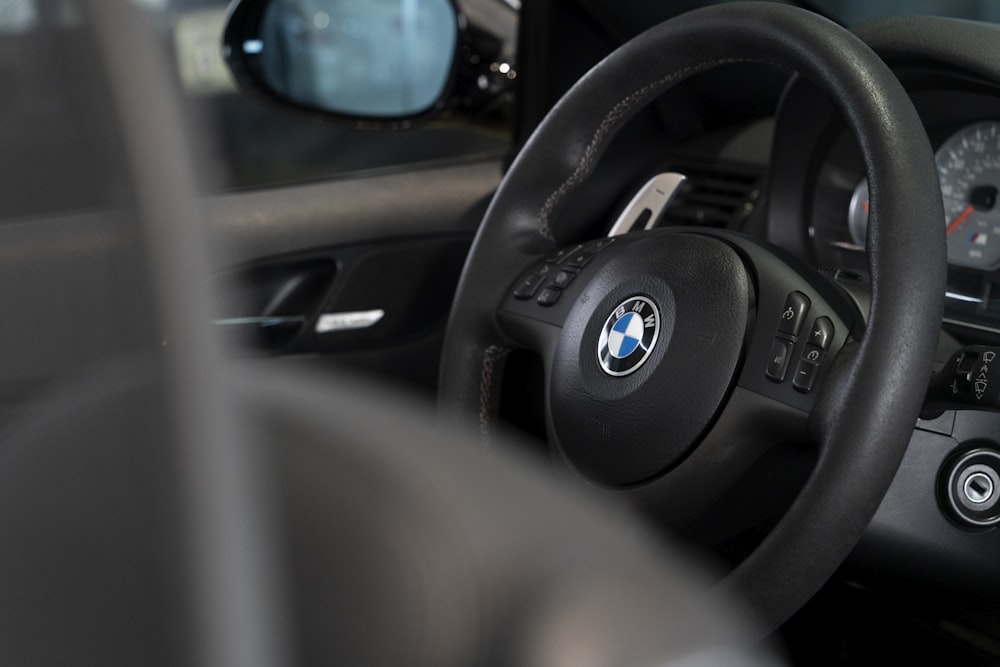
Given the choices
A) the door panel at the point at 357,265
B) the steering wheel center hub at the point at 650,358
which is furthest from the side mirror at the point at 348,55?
the steering wheel center hub at the point at 650,358

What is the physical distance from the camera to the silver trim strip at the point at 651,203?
150cm

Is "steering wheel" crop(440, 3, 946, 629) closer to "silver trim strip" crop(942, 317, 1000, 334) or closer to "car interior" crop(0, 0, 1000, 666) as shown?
"car interior" crop(0, 0, 1000, 666)

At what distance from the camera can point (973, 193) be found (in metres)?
1.47

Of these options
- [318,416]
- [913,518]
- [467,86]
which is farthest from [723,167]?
[318,416]

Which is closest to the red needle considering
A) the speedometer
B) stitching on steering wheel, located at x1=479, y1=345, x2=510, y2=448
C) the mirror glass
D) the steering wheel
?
the speedometer

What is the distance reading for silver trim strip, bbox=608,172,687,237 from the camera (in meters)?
1.50

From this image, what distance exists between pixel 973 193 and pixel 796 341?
60cm

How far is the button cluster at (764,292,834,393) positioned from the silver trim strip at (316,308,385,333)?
106cm

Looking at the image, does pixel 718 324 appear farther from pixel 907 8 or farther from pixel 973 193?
pixel 907 8

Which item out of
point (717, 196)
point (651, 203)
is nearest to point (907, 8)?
point (717, 196)

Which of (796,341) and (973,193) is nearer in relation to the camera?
(796,341)

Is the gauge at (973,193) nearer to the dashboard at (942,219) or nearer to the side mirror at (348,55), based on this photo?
the dashboard at (942,219)

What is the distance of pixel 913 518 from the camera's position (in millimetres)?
1178

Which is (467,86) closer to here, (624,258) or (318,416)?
(624,258)
